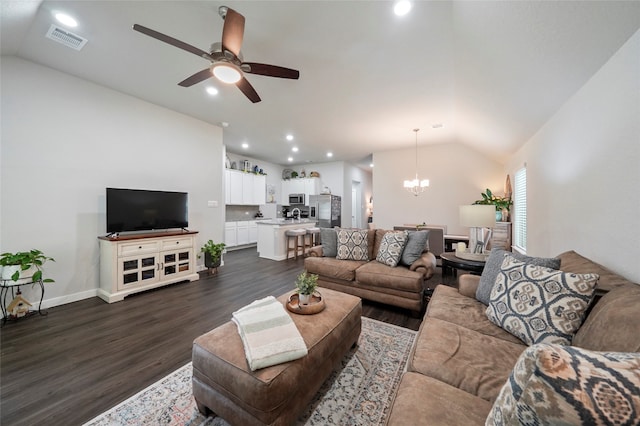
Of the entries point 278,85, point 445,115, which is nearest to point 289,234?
point 278,85

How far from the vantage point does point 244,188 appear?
271 inches

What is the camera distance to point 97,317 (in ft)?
8.55

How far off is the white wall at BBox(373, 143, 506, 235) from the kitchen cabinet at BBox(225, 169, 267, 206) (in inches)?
143

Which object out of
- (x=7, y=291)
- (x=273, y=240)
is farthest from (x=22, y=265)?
(x=273, y=240)

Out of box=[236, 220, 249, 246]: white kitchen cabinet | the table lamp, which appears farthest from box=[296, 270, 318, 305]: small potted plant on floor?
box=[236, 220, 249, 246]: white kitchen cabinet

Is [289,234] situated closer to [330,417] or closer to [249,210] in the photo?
[249,210]

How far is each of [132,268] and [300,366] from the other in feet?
10.6

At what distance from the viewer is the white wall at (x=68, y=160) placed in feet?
8.63

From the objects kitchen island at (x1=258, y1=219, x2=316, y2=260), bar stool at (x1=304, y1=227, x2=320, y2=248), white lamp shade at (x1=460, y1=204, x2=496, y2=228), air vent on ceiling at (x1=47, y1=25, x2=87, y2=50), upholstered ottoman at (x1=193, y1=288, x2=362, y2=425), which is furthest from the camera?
bar stool at (x1=304, y1=227, x2=320, y2=248)

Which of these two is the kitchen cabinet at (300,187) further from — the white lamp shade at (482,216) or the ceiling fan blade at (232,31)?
the ceiling fan blade at (232,31)

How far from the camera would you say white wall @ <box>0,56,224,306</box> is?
104 inches

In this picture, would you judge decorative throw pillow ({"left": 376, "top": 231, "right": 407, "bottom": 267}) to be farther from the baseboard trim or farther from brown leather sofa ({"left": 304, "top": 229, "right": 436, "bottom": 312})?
the baseboard trim

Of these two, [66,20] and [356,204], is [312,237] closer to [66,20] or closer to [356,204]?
[356,204]

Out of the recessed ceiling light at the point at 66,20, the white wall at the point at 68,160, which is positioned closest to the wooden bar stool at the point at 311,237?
the white wall at the point at 68,160
